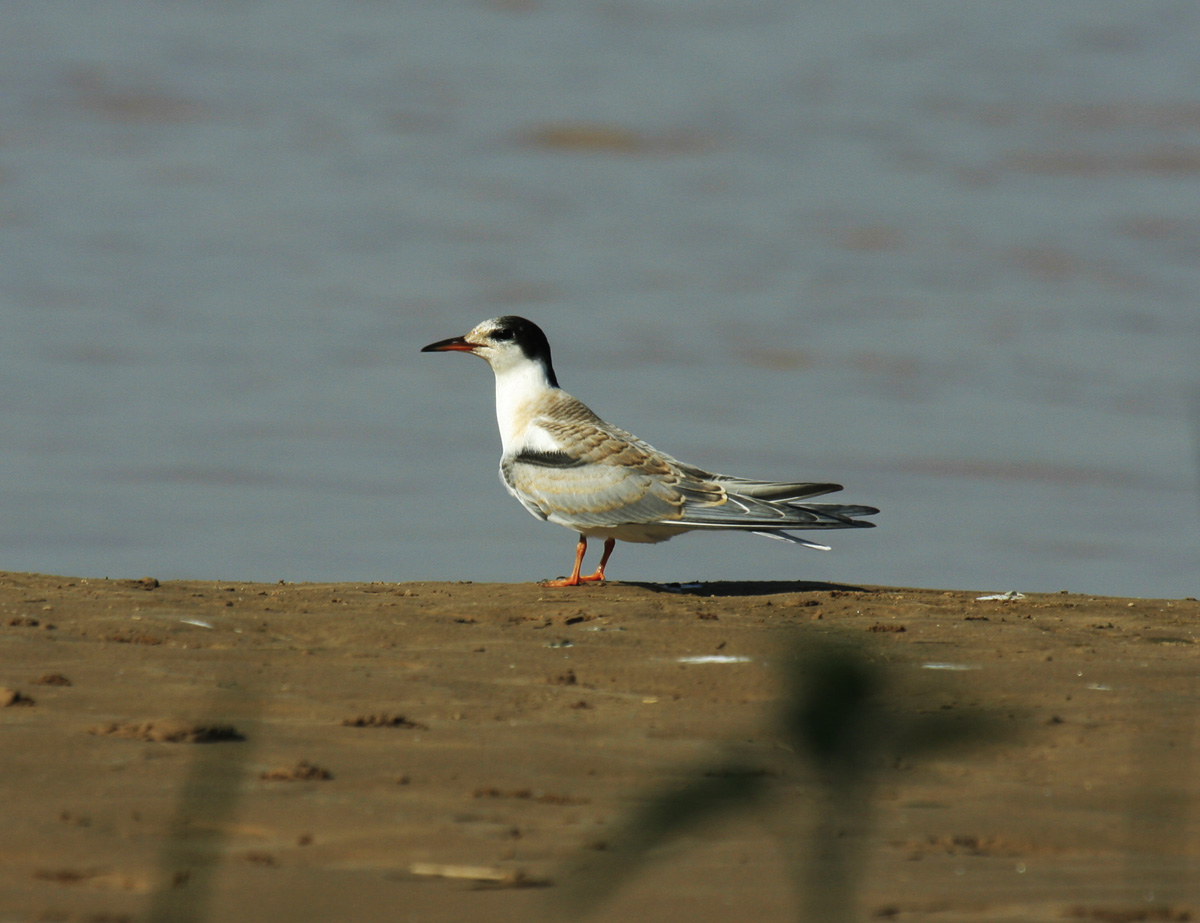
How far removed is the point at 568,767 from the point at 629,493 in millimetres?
3647

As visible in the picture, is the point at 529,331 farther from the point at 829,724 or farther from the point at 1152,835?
the point at 829,724

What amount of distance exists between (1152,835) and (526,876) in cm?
130

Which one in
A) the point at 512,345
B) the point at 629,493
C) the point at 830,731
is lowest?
the point at 830,731

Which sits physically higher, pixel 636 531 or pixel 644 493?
pixel 644 493

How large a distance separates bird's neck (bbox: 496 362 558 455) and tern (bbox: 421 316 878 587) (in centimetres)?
18

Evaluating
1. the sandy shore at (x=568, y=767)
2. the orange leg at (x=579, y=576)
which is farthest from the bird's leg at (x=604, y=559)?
the sandy shore at (x=568, y=767)

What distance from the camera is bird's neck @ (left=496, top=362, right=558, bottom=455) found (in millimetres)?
7828

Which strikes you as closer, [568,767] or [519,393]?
[568,767]

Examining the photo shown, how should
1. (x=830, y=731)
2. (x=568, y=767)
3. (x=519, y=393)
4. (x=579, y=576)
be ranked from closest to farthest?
(x=830, y=731) → (x=568, y=767) → (x=579, y=576) → (x=519, y=393)

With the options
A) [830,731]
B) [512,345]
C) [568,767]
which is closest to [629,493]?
[512,345]

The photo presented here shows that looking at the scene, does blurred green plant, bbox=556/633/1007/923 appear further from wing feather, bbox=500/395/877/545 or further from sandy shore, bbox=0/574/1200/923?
wing feather, bbox=500/395/877/545

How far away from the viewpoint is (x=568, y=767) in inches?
131

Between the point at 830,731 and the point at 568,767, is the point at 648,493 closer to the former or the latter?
the point at 568,767

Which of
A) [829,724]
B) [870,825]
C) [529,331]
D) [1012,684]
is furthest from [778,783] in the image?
[529,331]
